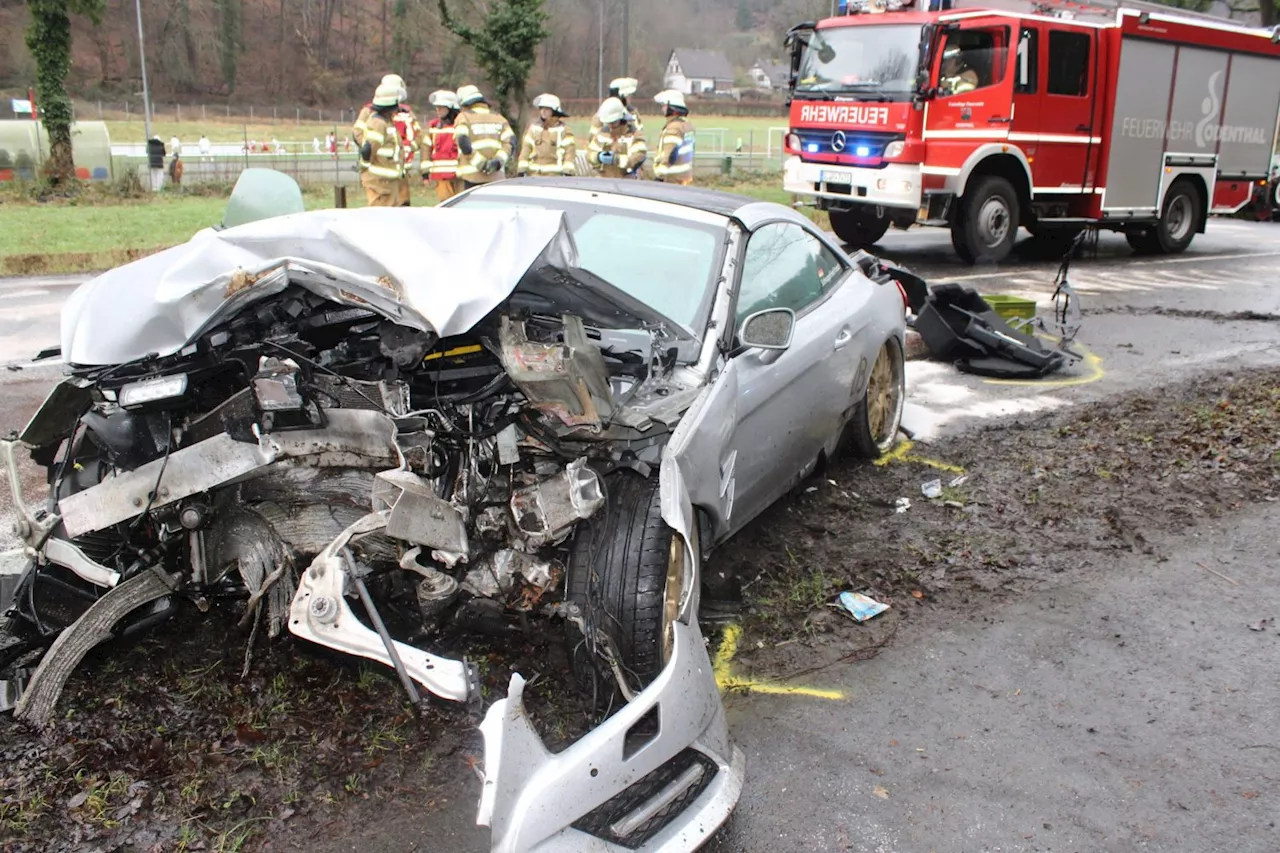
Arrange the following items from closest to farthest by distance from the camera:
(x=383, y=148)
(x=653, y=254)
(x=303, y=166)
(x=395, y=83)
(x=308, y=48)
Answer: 1. (x=653, y=254)
2. (x=395, y=83)
3. (x=383, y=148)
4. (x=303, y=166)
5. (x=308, y=48)

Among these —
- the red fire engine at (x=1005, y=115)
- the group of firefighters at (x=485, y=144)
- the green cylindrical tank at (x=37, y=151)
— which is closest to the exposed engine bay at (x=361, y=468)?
the group of firefighters at (x=485, y=144)

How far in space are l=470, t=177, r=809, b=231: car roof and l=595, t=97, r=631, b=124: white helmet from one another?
7.23m

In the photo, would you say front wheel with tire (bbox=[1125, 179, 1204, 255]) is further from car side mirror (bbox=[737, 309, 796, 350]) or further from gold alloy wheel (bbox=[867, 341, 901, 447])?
car side mirror (bbox=[737, 309, 796, 350])

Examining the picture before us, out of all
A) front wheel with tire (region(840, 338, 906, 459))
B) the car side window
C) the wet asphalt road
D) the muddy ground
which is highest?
the car side window

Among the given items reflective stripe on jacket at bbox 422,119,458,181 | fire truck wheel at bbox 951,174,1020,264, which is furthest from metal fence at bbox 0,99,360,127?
fire truck wheel at bbox 951,174,1020,264

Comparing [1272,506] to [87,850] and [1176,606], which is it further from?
[87,850]

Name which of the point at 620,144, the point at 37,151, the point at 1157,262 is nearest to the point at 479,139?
the point at 620,144

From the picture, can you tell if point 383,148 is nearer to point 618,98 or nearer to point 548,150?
point 548,150

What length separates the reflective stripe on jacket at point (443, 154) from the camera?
1201 cm

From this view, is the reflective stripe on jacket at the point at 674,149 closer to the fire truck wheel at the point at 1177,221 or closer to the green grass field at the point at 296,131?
the fire truck wheel at the point at 1177,221

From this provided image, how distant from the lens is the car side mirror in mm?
3732

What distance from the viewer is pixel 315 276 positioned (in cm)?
289

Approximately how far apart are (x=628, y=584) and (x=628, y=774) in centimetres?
72

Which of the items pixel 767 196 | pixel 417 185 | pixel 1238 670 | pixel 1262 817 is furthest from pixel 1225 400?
pixel 417 185
